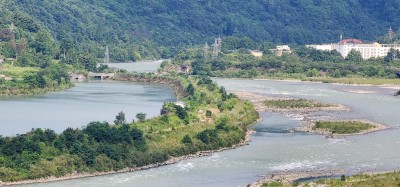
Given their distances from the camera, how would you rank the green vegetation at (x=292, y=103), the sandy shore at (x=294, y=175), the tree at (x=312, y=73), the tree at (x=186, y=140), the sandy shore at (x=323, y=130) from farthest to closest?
the tree at (x=312, y=73) → the green vegetation at (x=292, y=103) → the sandy shore at (x=323, y=130) → the tree at (x=186, y=140) → the sandy shore at (x=294, y=175)

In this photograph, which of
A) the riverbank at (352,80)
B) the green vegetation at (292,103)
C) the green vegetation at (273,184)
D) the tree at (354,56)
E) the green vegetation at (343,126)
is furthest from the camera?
the tree at (354,56)

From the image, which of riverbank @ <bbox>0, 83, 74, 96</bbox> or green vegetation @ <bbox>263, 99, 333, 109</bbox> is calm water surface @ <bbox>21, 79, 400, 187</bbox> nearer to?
green vegetation @ <bbox>263, 99, 333, 109</bbox>

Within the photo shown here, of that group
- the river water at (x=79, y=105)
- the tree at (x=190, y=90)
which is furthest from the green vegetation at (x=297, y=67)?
the tree at (x=190, y=90)

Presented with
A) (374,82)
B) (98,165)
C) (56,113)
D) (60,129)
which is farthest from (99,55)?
(98,165)

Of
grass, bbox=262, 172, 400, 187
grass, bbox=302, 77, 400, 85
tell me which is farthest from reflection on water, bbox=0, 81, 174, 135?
grass, bbox=302, 77, 400, 85

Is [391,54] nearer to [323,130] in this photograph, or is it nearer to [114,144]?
[323,130]

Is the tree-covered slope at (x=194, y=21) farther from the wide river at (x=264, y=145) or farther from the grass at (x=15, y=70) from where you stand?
the wide river at (x=264, y=145)

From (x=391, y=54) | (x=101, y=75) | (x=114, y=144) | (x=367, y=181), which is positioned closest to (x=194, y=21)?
(x=391, y=54)
